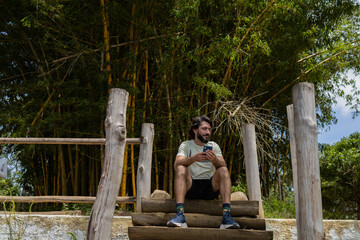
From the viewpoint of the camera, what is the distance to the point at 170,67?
21.3ft

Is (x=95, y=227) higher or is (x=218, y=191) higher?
(x=218, y=191)

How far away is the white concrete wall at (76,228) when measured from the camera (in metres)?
4.45

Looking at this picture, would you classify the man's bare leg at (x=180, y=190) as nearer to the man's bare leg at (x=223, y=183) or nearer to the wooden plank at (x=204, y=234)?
the wooden plank at (x=204, y=234)

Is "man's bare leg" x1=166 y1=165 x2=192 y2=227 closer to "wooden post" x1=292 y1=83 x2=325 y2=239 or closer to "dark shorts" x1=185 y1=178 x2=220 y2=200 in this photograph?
"dark shorts" x1=185 y1=178 x2=220 y2=200

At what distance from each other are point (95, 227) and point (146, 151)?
1.37m

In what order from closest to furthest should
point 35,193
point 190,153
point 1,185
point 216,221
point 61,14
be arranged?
1. point 216,221
2. point 190,153
3. point 61,14
4. point 35,193
5. point 1,185

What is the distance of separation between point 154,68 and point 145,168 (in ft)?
11.6

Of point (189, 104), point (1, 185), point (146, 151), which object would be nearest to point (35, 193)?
point (1, 185)

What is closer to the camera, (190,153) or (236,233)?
(236,233)

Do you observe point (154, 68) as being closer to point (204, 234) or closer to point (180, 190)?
point (180, 190)

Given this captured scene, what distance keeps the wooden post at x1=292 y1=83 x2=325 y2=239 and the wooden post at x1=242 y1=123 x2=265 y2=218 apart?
51.9 inches

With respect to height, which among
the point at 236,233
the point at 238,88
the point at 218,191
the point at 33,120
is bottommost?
the point at 236,233

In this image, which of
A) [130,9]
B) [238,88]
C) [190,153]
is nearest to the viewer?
[190,153]

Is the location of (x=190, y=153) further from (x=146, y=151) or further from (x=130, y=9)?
(x=130, y=9)
